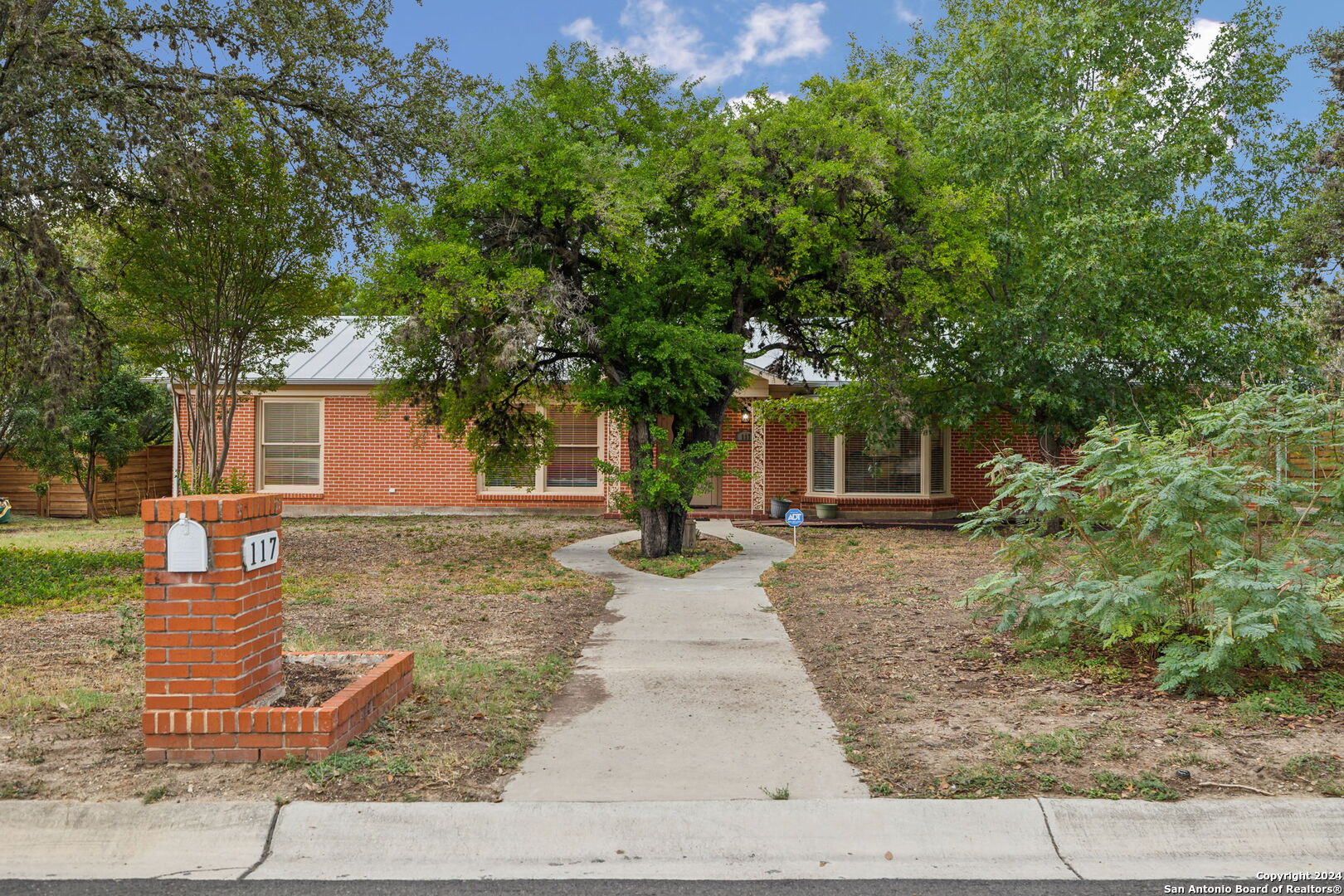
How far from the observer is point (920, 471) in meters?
21.5

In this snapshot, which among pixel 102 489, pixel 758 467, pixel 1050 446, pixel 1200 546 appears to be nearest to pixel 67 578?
pixel 1200 546

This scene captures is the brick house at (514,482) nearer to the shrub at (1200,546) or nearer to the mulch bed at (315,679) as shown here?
the shrub at (1200,546)

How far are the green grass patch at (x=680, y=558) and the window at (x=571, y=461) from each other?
228 inches

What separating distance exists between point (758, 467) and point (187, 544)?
17.3 meters

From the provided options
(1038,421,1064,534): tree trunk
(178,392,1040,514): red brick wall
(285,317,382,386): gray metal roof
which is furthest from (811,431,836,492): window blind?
(285,317,382,386): gray metal roof

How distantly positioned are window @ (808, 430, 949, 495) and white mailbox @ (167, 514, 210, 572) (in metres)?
17.7

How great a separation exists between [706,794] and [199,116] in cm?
1083

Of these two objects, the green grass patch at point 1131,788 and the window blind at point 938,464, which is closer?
the green grass patch at point 1131,788

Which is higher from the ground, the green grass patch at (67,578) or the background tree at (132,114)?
the background tree at (132,114)

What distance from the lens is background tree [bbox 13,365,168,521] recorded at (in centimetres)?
2005

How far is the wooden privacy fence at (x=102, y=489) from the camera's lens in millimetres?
23844

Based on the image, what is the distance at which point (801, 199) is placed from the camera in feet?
43.4

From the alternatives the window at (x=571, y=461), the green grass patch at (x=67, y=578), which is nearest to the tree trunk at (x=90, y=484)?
the green grass patch at (x=67, y=578)

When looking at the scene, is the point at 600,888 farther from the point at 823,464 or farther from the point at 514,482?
the point at 514,482
